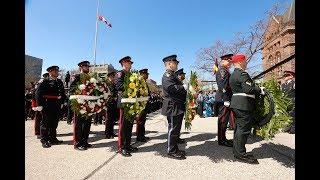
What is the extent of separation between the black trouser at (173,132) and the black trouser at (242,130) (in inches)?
50.1

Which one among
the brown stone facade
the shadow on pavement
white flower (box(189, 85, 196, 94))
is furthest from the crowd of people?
the brown stone facade

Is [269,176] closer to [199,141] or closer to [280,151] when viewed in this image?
[280,151]

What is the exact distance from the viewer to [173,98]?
6.95 m

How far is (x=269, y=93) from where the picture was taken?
21.5 feet

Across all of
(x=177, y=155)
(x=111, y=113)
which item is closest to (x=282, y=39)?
(x=111, y=113)

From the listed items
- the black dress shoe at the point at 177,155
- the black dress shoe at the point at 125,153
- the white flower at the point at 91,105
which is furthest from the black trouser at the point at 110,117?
the black dress shoe at the point at 177,155

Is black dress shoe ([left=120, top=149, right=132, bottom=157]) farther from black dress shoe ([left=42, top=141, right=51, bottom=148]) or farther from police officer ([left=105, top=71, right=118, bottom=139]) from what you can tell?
police officer ([left=105, top=71, right=118, bottom=139])

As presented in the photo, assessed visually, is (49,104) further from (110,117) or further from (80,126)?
(110,117)

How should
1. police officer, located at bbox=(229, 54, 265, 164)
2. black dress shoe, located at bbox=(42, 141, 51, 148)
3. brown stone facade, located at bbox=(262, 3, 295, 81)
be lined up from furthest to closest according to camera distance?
brown stone facade, located at bbox=(262, 3, 295, 81) → black dress shoe, located at bbox=(42, 141, 51, 148) → police officer, located at bbox=(229, 54, 265, 164)

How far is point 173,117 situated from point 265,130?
6.45ft

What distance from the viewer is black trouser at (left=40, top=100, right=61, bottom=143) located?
8281mm

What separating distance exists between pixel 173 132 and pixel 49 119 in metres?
3.77

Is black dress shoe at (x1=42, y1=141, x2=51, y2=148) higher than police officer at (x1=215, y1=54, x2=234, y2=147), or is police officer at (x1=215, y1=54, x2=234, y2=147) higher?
police officer at (x1=215, y1=54, x2=234, y2=147)

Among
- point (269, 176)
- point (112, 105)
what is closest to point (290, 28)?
point (112, 105)
